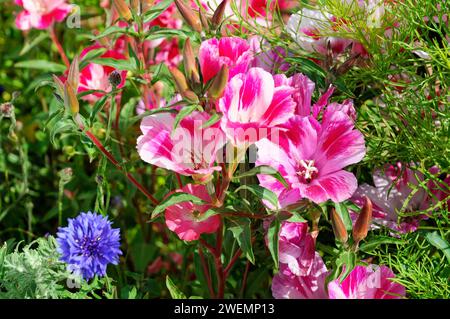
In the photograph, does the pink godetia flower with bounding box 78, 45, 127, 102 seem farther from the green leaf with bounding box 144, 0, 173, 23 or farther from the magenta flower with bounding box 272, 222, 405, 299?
the magenta flower with bounding box 272, 222, 405, 299

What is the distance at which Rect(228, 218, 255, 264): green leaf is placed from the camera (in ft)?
Result: 2.86

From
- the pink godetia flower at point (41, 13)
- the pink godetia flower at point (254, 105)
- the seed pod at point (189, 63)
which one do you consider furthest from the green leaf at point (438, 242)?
the pink godetia flower at point (41, 13)

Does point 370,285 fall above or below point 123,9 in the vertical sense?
below

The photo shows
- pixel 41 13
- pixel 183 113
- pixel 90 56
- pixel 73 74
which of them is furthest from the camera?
pixel 41 13

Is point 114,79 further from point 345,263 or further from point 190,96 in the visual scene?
point 345,263

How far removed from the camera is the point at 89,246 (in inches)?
35.2

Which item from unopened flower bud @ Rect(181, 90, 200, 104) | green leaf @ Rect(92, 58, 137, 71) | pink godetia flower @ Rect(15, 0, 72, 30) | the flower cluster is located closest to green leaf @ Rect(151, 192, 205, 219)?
the flower cluster

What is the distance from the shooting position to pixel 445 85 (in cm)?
91

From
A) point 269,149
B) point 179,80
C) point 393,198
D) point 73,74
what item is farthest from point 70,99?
point 393,198

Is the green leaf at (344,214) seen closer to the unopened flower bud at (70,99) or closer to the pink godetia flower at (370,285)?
the pink godetia flower at (370,285)

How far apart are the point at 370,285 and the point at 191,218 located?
0.24 m

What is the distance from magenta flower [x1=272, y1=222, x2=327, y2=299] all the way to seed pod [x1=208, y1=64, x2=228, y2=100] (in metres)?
0.20

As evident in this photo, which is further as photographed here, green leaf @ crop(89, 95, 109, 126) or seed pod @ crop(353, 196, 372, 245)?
green leaf @ crop(89, 95, 109, 126)

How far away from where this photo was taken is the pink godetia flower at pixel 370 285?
0.91 meters
